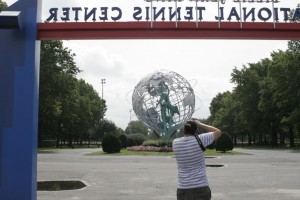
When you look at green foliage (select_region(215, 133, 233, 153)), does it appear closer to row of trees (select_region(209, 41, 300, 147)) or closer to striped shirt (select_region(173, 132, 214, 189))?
row of trees (select_region(209, 41, 300, 147))

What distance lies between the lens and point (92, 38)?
Result: 8383mm

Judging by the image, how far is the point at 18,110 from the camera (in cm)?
779

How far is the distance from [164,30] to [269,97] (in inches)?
2045

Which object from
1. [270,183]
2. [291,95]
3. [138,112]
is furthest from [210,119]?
[270,183]

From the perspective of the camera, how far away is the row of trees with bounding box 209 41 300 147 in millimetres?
47406

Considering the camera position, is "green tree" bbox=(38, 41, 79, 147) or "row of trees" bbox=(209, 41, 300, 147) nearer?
"green tree" bbox=(38, 41, 79, 147)

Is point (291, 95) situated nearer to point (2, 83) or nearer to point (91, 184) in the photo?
point (91, 184)

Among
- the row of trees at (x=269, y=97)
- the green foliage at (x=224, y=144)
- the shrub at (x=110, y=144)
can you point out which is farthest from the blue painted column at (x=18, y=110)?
the row of trees at (x=269, y=97)

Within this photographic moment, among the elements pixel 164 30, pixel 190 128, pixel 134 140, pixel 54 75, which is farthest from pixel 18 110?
pixel 134 140

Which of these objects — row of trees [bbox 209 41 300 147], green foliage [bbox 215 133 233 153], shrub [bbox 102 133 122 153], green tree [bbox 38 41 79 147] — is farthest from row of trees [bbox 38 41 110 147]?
row of trees [bbox 209 41 300 147]

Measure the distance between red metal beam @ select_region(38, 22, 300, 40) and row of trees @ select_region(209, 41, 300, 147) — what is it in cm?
4045

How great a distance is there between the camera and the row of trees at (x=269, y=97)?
4741 cm

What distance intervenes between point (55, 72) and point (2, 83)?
3766 cm

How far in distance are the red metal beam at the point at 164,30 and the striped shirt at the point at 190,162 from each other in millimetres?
3735
